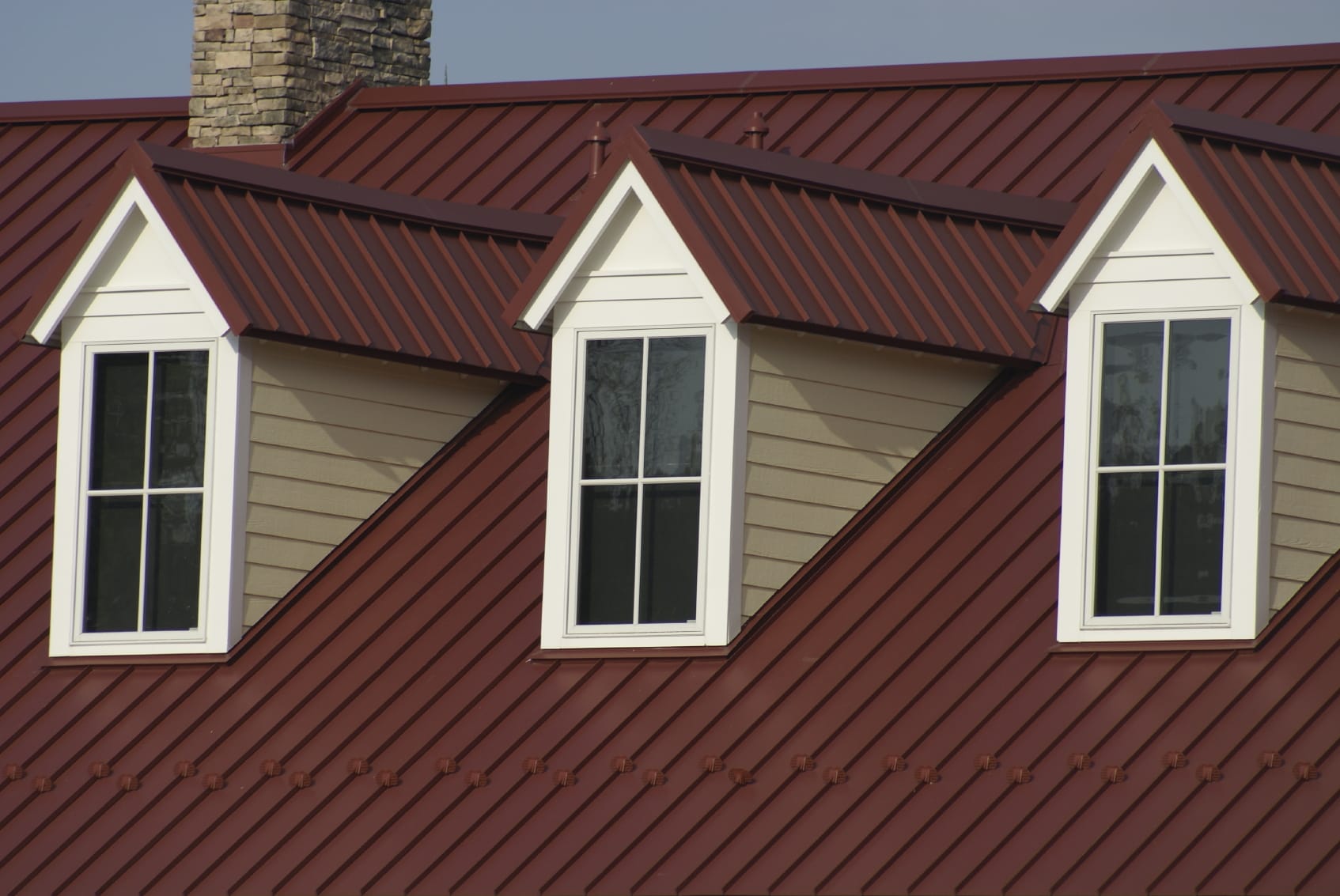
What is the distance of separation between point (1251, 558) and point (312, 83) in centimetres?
804

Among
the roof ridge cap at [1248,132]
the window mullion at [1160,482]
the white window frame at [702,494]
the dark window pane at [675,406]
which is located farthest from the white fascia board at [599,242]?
the roof ridge cap at [1248,132]

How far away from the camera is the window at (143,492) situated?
1338cm

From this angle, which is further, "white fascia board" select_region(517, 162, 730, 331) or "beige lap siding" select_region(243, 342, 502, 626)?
"beige lap siding" select_region(243, 342, 502, 626)

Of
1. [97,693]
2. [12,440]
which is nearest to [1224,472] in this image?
[97,693]

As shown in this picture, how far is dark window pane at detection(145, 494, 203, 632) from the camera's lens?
13352mm

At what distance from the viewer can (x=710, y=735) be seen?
39.7ft

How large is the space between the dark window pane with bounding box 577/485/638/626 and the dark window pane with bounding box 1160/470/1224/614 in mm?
2773

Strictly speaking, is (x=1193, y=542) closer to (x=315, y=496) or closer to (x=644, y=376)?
(x=644, y=376)

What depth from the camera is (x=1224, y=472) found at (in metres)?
11.7

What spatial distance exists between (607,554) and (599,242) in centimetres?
168

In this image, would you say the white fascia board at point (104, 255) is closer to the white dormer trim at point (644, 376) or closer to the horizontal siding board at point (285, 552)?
the horizontal siding board at point (285, 552)

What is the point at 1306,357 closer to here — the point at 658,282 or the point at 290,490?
the point at 658,282

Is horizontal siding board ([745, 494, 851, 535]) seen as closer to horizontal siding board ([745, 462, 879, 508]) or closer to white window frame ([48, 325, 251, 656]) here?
horizontal siding board ([745, 462, 879, 508])

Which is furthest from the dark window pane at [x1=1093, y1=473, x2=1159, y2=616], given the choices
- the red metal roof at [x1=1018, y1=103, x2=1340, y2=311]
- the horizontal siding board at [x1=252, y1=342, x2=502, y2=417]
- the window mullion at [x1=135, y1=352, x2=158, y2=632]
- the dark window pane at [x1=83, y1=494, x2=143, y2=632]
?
the dark window pane at [x1=83, y1=494, x2=143, y2=632]
